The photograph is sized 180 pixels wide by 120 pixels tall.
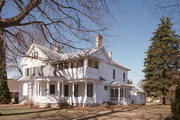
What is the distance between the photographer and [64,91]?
25281 millimetres

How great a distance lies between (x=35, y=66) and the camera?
26.8m

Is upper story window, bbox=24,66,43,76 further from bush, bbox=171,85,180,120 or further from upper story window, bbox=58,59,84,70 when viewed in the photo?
bush, bbox=171,85,180,120

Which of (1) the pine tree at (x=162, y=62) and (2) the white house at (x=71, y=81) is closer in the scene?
(2) the white house at (x=71, y=81)

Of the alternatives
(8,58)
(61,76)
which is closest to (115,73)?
(61,76)

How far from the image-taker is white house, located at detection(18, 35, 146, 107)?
22391mm

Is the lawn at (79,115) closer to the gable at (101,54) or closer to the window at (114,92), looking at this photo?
the gable at (101,54)

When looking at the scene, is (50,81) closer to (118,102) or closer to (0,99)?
(0,99)

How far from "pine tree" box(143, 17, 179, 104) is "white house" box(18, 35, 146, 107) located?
18.6 feet

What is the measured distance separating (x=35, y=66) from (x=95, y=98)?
990 cm

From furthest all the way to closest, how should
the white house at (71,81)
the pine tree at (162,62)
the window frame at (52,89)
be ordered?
the pine tree at (162,62), the window frame at (52,89), the white house at (71,81)

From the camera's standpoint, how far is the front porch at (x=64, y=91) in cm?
2220

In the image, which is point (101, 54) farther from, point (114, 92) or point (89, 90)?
point (114, 92)

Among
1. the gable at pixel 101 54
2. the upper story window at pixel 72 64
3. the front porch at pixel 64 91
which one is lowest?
the front porch at pixel 64 91

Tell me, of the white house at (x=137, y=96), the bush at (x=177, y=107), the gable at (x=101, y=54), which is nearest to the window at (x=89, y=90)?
the gable at (x=101, y=54)
